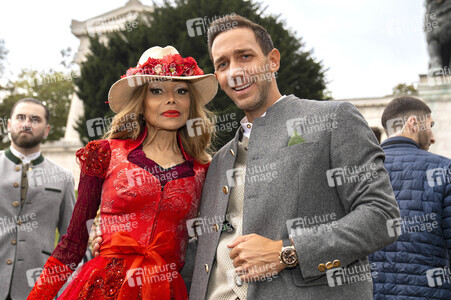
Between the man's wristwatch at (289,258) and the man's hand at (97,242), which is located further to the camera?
the man's hand at (97,242)

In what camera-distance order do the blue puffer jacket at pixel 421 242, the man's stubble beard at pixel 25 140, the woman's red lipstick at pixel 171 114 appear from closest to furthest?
the woman's red lipstick at pixel 171 114
the blue puffer jacket at pixel 421 242
the man's stubble beard at pixel 25 140

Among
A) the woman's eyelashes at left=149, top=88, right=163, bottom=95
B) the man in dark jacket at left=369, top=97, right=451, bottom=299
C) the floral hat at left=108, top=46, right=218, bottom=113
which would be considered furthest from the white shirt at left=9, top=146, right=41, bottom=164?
the man in dark jacket at left=369, top=97, right=451, bottom=299

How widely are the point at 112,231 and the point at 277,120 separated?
1.48 meters

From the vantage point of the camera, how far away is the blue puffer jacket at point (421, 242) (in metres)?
4.29

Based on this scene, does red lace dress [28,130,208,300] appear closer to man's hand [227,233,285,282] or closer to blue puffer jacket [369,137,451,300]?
man's hand [227,233,285,282]

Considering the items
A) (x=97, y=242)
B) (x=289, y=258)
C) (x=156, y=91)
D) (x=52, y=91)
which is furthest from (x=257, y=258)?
(x=52, y=91)

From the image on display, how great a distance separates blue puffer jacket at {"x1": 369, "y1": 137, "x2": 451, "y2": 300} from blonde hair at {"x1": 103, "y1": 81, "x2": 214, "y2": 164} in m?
1.93

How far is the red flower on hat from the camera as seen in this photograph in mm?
3947

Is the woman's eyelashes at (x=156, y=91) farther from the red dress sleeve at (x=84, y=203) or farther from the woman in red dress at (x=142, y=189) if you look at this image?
the red dress sleeve at (x=84, y=203)

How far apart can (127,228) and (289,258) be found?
1408 mm

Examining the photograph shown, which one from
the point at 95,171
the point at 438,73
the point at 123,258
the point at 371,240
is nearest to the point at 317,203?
the point at 371,240

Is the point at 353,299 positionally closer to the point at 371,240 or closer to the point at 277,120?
the point at 371,240

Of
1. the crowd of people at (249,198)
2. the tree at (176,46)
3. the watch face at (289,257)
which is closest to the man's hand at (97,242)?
the crowd of people at (249,198)

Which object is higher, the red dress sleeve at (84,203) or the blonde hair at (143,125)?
the blonde hair at (143,125)
